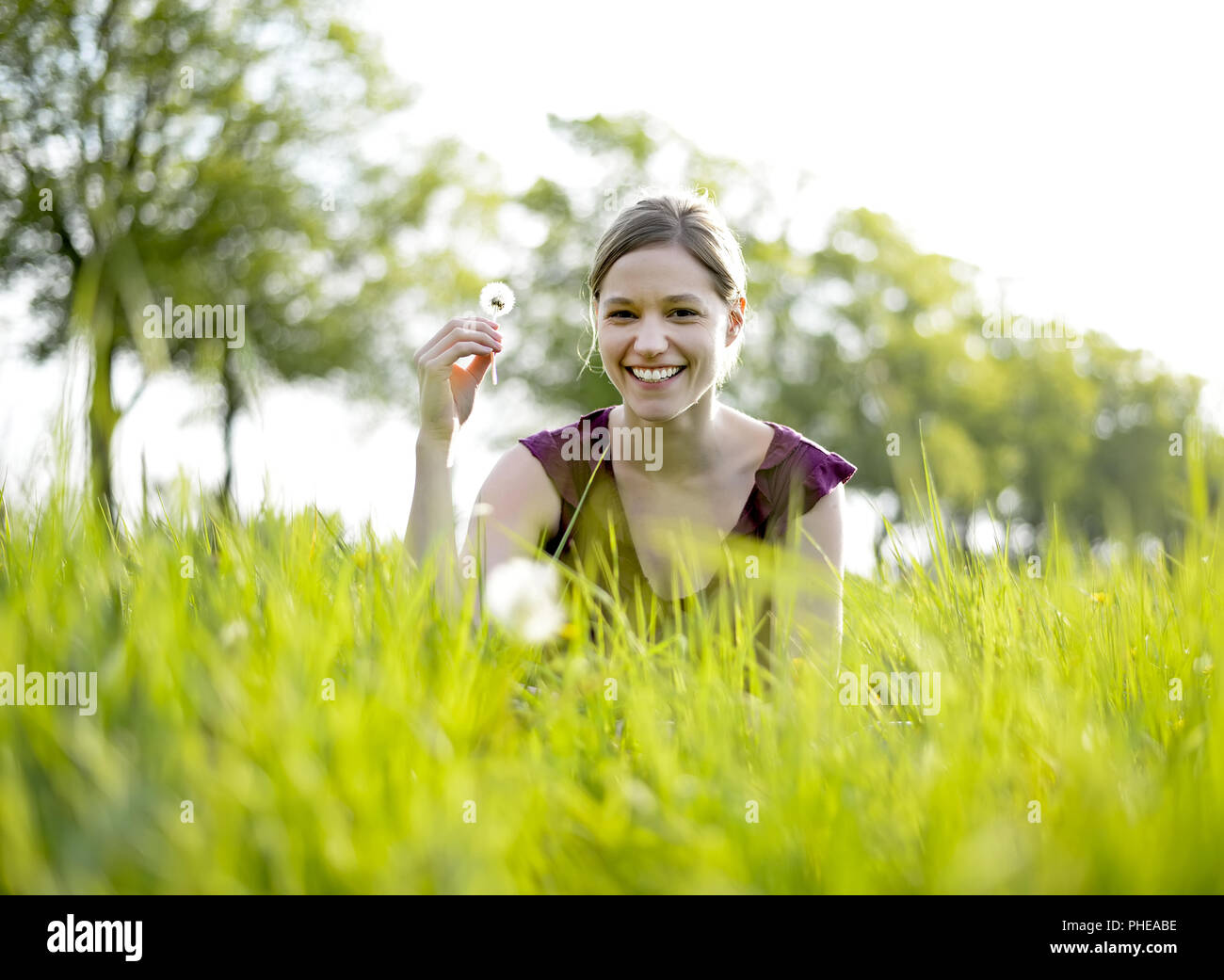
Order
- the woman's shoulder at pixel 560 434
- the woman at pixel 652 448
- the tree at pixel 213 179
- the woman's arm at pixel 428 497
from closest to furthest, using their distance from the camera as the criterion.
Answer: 1. the woman's arm at pixel 428 497
2. the woman at pixel 652 448
3. the woman's shoulder at pixel 560 434
4. the tree at pixel 213 179

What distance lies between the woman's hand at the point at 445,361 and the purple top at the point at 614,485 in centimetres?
55

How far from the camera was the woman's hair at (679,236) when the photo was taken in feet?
12.2

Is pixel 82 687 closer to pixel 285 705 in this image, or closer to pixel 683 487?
pixel 285 705

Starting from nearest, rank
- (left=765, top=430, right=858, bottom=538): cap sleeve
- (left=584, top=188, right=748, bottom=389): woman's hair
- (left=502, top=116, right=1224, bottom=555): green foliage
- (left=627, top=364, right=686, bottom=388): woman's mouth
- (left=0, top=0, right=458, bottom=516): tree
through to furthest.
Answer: (left=627, top=364, right=686, bottom=388): woman's mouth < (left=584, top=188, right=748, bottom=389): woman's hair < (left=765, top=430, right=858, bottom=538): cap sleeve < (left=0, top=0, right=458, bottom=516): tree < (left=502, top=116, right=1224, bottom=555): green foliage

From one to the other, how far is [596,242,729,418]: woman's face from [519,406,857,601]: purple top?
0.38m

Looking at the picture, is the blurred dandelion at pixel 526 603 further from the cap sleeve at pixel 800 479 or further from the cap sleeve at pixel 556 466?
the cap sleeve at pixel 800 479

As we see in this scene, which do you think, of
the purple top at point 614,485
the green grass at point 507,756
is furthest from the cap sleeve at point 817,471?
the green grass at point 507,756

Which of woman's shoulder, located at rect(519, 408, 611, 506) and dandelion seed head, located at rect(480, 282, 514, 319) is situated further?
woman's shoulder, located at rect(519, 408, 611, 506)

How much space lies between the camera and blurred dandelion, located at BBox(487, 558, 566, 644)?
6.82 feet

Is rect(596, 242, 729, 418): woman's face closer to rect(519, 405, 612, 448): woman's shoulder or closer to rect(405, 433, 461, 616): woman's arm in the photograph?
rect(519, 405, 612, 448): woman's shoulder

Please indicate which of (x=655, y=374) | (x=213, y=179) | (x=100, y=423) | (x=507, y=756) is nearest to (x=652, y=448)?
(x=655, y=374)

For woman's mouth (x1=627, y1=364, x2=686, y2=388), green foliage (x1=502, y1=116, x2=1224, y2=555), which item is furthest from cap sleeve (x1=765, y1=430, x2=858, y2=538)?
green foliage (x1=502, y1=116, x2=1224, y2=555)

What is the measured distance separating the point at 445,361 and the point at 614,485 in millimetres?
956
